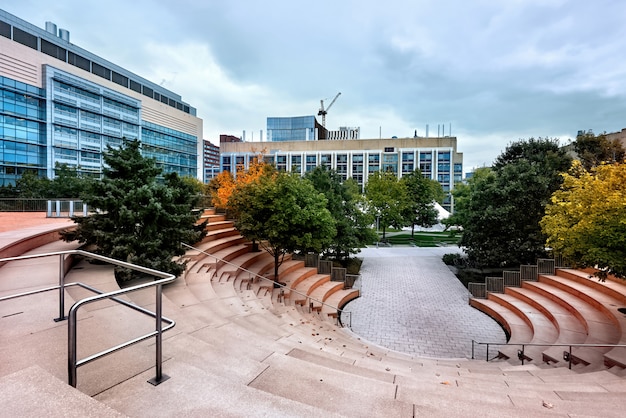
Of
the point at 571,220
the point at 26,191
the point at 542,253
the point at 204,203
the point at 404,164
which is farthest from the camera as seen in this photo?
the point at 404,164

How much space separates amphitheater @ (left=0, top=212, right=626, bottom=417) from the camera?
2.68m

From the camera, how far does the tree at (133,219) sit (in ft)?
25.8

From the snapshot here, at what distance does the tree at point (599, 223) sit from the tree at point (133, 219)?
11050 mm

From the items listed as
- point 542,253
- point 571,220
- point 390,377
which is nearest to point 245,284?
point 390,377

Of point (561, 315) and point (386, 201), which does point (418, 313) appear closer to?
point (561, 315)

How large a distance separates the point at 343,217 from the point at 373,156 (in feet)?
252

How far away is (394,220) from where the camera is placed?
32250 millimetres

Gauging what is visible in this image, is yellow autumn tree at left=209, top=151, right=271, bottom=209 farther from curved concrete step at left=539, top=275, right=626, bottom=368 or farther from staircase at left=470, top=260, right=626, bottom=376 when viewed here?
curved concrete step at left=539, top=275, right=626, bottom=368

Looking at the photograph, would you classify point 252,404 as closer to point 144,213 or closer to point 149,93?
point 144,213

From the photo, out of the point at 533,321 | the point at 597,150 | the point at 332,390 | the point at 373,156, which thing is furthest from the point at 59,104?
the point at 597,150

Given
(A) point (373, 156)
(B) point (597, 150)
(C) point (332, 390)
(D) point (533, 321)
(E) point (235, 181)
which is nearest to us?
(C) point (332, 390)

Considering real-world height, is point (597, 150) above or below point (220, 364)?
above

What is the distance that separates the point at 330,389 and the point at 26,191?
3233cm

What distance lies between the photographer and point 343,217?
19.4m
